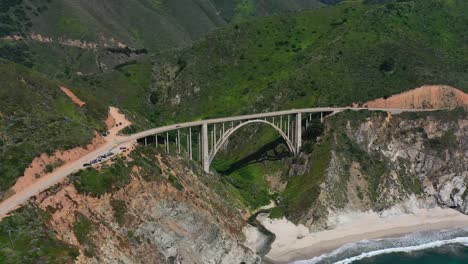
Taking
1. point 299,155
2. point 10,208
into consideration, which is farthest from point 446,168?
point 10,208

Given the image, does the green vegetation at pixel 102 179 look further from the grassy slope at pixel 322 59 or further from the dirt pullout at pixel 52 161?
the grassy slope at pixel 322 59

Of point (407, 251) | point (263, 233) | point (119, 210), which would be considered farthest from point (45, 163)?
point (407, 251)

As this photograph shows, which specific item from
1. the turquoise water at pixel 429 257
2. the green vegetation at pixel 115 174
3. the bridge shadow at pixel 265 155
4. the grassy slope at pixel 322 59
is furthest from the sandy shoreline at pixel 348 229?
the grassy slope at pixel 322 59

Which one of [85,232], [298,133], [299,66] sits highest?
[299,66]

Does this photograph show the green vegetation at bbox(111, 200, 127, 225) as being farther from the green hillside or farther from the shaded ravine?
the green hillside

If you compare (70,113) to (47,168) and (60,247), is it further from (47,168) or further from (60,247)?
(60,247)

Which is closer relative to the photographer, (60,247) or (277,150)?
(60,247)

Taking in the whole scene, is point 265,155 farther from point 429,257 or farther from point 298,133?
point 429,257
